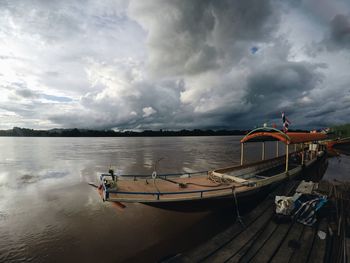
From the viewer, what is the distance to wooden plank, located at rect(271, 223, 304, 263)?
523 cm

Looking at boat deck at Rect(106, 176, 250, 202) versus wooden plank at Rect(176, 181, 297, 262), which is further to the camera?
boat deck at Rect(106, 176, 250, 202)

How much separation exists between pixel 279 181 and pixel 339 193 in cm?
354

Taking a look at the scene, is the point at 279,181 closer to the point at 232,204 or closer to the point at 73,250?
the point at 232,204

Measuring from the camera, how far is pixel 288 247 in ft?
18.5

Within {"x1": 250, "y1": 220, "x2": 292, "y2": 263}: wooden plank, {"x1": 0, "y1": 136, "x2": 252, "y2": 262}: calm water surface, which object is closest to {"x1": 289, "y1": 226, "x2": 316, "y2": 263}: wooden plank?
{"x1": 250, "y1": 220, "x2": 292, "y2": 263}: wooden plank

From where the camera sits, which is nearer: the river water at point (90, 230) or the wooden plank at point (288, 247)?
the wooden plank at point (288, 247)

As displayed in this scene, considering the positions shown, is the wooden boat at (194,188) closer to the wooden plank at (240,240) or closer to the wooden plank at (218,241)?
the wooden plank at (218,241)

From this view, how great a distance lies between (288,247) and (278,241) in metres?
0.33

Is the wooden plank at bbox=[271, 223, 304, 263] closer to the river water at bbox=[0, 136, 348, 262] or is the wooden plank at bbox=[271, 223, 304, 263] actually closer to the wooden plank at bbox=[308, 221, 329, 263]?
the wooden plank at bbox=[308, 221, 329, 263]

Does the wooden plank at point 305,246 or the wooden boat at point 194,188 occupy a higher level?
the wooden boat at point 194,188

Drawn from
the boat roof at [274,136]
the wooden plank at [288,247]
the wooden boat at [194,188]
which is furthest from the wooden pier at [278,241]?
the boat roof at [274,136]

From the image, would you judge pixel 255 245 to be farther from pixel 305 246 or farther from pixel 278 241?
pixel 305 246

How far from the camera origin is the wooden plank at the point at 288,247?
5.23 m

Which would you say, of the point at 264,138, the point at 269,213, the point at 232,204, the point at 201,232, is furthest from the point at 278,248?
the point at 264,138
